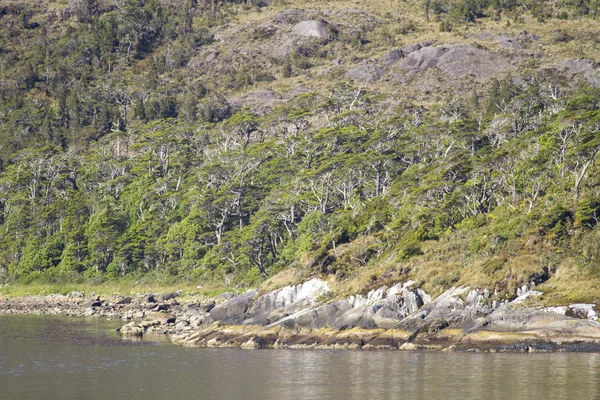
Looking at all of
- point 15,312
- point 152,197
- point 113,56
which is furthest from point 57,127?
point 15,312

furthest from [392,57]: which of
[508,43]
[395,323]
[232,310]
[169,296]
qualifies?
[395,323]

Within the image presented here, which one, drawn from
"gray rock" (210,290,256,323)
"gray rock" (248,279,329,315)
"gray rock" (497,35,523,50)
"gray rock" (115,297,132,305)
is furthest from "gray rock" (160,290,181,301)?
"gray rock" (497,35,523,50)

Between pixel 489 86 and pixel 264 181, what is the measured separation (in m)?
50.3

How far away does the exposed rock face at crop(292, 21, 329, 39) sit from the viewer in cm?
15612

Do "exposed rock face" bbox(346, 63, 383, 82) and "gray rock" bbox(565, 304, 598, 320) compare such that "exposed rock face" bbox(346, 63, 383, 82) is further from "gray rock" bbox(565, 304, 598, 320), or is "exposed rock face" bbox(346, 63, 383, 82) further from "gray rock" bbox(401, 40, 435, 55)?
"gray rock" bbox(565, 304, 598, 320)

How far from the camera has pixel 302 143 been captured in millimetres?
95062

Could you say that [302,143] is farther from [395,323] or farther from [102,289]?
[395,323]

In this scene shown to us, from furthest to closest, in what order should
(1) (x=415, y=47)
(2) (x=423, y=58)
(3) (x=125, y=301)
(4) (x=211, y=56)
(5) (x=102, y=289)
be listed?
(4) (x=211, y=56) < (1) (x=415, y=47) < (2) (x=423, y=58) < (5) (x=102, y=289) < (3) (x=125, y=301)

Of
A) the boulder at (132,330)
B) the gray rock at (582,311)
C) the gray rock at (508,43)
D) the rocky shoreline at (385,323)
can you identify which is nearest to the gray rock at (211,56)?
the gray rock at (508,43)

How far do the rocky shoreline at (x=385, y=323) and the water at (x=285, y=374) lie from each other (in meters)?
Result: 1.78

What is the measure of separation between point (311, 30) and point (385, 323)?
4721 inches

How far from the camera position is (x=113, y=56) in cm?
16225

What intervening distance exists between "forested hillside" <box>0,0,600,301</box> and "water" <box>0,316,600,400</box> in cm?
803

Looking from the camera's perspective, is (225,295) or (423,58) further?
(423,58)
